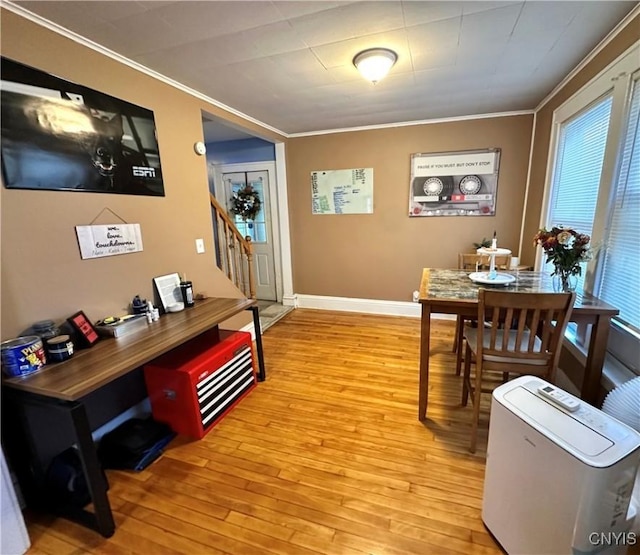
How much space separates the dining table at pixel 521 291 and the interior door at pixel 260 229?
2950 millimetres

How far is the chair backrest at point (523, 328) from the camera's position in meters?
1.52

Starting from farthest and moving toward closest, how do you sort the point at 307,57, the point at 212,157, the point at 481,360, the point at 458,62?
1. the point at 212,157
2. the point at 458,62
3. the point at 307,57
4. the point at 481,360

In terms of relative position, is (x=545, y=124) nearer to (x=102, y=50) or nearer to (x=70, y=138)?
(x=102, y=50)

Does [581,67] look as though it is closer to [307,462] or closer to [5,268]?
[307,462]

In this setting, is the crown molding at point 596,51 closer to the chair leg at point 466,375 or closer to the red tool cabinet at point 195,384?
the chair leg at point 466,375

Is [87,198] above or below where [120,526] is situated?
above

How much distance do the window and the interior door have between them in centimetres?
350

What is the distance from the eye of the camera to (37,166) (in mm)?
1542

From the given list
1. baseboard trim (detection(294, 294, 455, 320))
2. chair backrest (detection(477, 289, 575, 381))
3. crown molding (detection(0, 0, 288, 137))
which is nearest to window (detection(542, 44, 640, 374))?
chair backrest (detection(477, 289, 575, 381))

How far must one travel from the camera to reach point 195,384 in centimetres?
188

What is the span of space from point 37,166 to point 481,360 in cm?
255

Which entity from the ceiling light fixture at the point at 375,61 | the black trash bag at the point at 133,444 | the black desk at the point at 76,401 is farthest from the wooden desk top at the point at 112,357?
the ceiling light fixture at the point at 375,61

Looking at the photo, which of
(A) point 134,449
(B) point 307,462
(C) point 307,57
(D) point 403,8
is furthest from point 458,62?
(A) point 134,449

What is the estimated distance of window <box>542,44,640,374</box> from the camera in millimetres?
1647
